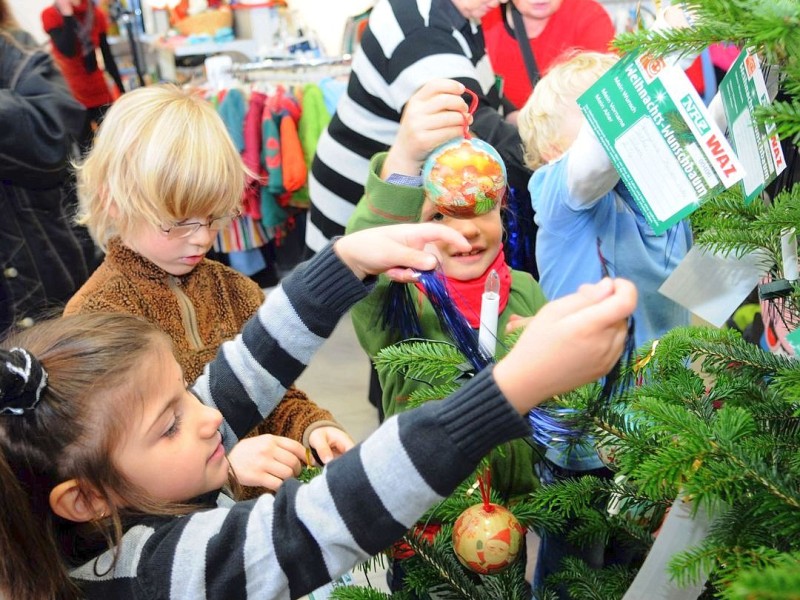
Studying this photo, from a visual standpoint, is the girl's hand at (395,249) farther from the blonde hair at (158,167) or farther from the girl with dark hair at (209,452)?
the blonde hair at (158,167)

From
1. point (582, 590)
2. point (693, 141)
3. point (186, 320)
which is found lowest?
point (582, 590)

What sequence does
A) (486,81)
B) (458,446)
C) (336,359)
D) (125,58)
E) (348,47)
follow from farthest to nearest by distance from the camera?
(125,58) → (348,47) → (336,359) → (486,81) → (458,446)

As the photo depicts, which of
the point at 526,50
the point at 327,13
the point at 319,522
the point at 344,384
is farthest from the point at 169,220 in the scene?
the point at 327,13

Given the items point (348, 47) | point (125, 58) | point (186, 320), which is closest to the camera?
point (186, 320)

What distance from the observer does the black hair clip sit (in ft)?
2.56

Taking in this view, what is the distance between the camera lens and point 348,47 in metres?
3.97

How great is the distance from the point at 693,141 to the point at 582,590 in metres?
0.47

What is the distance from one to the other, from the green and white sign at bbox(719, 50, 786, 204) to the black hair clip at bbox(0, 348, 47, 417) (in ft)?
2.26

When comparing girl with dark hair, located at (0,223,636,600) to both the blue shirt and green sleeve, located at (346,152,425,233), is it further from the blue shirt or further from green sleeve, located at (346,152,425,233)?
the blue shirt

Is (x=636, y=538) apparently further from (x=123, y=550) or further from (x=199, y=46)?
(x=199, y=46)

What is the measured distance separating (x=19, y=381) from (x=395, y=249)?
40 cm

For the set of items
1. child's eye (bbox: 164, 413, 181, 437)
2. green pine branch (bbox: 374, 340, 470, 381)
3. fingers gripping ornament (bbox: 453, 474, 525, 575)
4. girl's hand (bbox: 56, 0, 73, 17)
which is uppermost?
girl's hand (bbox: 56, 0, 73, 17)

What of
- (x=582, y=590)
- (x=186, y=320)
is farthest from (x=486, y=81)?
(x=582, y=590)

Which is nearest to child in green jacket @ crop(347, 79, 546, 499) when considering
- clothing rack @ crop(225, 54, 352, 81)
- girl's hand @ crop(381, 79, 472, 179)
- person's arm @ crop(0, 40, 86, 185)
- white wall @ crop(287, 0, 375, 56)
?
girl's hand @ crop(381, 79, 472, 179)
